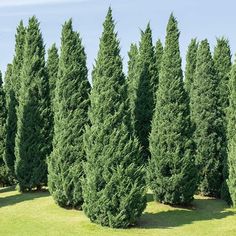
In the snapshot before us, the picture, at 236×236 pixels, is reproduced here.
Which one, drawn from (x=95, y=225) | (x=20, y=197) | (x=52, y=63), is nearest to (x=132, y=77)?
(x=52, y=63)

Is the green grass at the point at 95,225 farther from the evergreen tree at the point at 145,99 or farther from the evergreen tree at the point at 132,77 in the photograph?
the evergreen tree at the point at 132,77

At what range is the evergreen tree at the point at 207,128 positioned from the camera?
3541 cm

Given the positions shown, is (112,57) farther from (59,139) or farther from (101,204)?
(101,204)

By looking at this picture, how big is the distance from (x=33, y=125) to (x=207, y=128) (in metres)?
14.2

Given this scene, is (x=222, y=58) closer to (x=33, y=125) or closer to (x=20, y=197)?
(x=33, y=125)

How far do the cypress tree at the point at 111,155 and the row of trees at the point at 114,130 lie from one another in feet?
0.19

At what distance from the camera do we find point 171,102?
102 feet

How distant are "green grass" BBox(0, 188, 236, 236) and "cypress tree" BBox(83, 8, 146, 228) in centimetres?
Result: 110

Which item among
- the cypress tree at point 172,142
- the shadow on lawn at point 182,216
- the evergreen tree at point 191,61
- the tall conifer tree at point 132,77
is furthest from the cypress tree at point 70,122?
the evergreen tree at point 191,61

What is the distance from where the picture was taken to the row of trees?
2517cm

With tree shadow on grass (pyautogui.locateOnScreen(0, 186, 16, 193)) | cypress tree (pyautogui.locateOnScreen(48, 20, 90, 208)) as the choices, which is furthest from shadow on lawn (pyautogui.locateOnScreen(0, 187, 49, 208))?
cypress tree (pyautogui.locateOnScreen(48, 20, 90, 208))

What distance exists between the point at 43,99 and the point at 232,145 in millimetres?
15914

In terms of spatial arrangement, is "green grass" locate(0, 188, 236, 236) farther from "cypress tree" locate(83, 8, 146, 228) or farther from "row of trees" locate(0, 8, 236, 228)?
"cypress tree" locate(83, 8, 146, 228)

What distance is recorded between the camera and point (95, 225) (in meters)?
Result: 25.1
